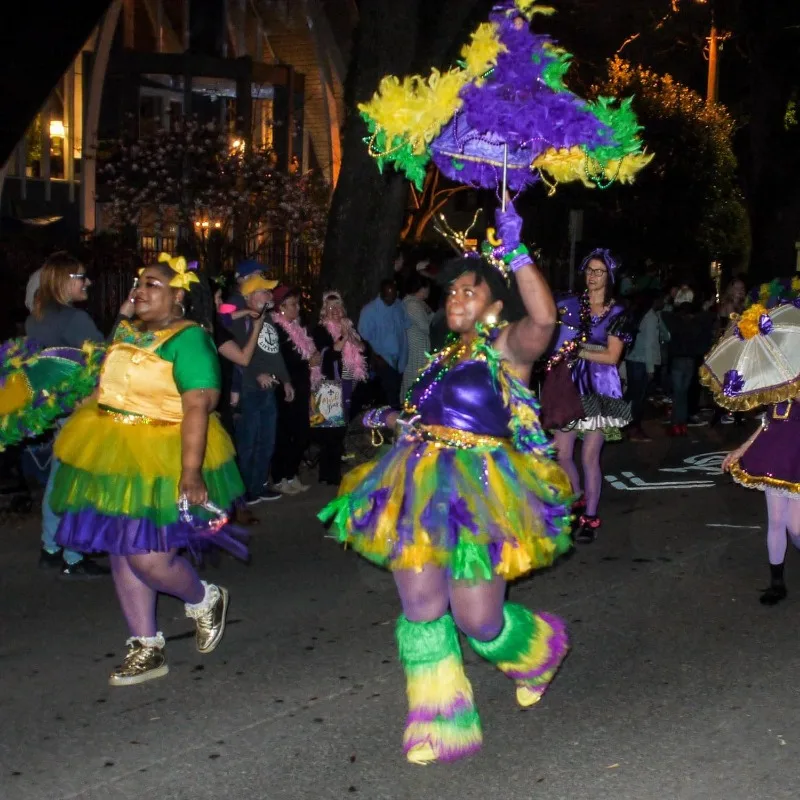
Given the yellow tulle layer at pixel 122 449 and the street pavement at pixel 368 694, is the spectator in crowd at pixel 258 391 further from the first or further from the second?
the yellow tulle layer at pixel 122 449

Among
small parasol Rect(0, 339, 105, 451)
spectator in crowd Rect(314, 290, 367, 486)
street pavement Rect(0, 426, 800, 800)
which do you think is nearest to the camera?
street pavement Rect(0, 426, 800, 800)

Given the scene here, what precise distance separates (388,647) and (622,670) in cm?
119

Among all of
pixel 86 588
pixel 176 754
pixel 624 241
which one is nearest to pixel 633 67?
pixel 624 241

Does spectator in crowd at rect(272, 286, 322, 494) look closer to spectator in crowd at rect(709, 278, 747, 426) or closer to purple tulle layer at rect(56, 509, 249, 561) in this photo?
purple tulle layer at rect(56, 509, 249, 561)

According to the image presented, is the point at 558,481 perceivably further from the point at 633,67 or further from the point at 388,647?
the point at 633,67

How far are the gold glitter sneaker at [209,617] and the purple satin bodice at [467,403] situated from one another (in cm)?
177

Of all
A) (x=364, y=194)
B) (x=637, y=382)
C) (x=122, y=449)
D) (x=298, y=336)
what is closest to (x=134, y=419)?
(x=122, y=449)

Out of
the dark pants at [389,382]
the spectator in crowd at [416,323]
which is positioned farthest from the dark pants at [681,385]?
the dark pants at [389,382]

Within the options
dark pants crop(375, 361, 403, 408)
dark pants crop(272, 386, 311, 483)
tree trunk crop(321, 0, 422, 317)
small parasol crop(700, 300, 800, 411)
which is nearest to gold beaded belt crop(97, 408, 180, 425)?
small parasol crop(700, 300, 800, 411)

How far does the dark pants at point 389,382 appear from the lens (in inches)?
523

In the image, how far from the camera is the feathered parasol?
4.47 metres

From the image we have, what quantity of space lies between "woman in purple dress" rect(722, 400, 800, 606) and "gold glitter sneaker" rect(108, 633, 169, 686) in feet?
11.5

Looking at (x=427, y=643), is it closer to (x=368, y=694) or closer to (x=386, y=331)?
(x=368, y=694)

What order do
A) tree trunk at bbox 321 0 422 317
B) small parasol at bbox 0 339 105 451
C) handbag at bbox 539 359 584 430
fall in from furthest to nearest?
tree trunk at bbox 321 0 422 317
handbag at bbox 539 359 584 430
small parasol at bbox 0 339 105 451
